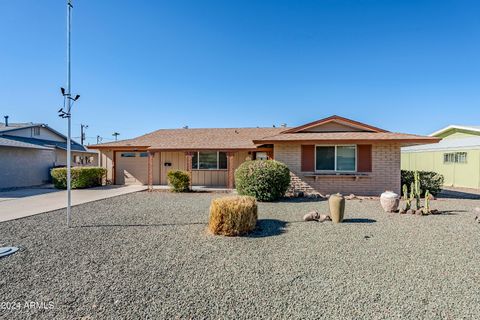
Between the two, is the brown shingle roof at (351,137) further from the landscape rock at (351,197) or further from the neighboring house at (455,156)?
the neighboring house at (455,156)

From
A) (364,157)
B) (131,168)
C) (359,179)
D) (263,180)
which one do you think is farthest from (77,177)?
(364,157)

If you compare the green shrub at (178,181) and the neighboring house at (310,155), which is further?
the green shrub at (178,181)

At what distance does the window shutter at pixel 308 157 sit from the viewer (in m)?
11.4

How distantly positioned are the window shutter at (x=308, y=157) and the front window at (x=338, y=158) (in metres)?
A: 0.20

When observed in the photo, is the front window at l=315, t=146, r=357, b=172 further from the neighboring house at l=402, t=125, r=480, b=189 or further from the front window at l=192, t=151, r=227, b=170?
the neighboring house at l=402, t=125, r=480, b=189

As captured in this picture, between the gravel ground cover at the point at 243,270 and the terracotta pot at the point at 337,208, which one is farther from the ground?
the terracotta pot at the point at 337,208

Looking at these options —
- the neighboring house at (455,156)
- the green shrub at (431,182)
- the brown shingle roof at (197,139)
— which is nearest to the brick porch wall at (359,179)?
the green shrub at (431,182)

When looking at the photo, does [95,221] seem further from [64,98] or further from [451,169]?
[451,169]

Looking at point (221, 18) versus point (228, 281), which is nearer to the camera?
point (228, 281)

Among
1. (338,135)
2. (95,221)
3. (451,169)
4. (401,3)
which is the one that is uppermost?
(401,3)

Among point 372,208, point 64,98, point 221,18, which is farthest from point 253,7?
point 372,208

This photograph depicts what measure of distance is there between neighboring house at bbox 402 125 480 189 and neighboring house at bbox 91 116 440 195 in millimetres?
8415

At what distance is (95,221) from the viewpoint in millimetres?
6738

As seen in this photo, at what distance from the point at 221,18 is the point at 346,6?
546 centimetres
